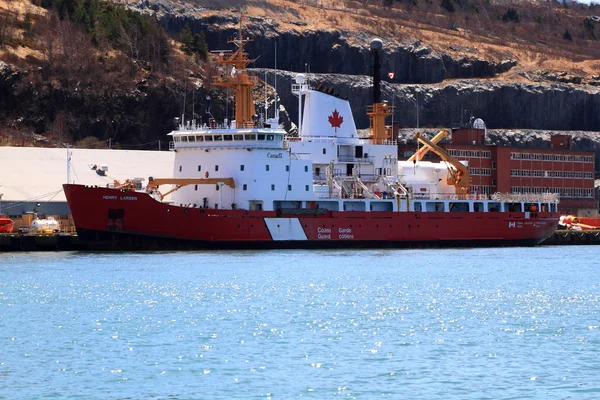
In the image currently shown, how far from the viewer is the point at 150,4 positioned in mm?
89812

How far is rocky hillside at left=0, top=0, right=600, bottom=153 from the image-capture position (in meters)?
73.8

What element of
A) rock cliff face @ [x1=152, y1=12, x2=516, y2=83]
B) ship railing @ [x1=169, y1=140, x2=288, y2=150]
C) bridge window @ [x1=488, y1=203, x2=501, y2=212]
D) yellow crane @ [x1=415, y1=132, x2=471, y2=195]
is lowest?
bridge window @ [x1=488, y1=203, x2=501, y2=212]

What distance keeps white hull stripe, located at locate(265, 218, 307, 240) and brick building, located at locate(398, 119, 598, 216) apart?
74.0 ft

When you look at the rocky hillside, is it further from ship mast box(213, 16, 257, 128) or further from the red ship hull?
the red ship hull

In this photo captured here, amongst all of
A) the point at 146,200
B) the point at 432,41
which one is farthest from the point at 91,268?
the point at 432,41

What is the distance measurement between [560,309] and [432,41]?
258 feet

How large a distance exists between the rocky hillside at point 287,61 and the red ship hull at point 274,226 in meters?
24.2

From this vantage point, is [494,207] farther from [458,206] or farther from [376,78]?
[376,78]

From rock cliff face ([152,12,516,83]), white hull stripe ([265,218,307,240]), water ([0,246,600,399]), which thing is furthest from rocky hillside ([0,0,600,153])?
water ([0,246,600,399])

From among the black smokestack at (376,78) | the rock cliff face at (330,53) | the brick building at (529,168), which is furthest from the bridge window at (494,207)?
the rock cliff face at (330,53)

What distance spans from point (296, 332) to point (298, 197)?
89.3 ft

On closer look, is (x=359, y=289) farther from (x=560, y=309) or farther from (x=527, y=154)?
(x=527, y=154)

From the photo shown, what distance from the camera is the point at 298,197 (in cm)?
5116

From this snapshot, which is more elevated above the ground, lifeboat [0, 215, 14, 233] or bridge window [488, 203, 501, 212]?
bridge window [488, 203, 501, 212]
